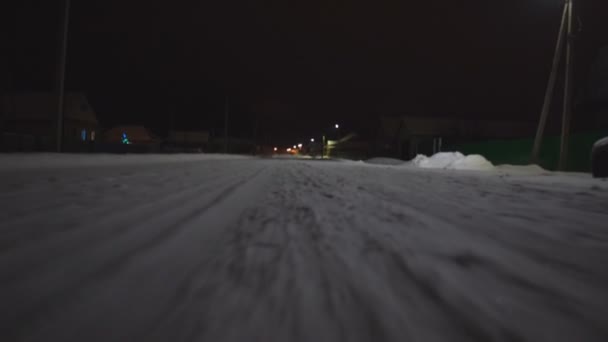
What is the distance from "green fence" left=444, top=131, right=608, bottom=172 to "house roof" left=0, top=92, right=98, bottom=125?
39960 millimetres

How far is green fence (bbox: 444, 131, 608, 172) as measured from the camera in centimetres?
1100

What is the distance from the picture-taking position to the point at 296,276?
4.46 ft

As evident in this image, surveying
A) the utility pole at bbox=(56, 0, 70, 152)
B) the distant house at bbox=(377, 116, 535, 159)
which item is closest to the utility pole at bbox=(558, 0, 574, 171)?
the utility pole at bbox=(56, 0, 70, 152)

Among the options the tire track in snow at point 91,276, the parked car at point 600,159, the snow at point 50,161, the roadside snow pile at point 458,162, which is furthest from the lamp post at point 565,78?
the snow at point 50,161

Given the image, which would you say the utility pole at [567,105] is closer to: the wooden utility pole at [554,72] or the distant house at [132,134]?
the wooden utility pole at [554,72]

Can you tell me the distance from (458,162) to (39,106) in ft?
137

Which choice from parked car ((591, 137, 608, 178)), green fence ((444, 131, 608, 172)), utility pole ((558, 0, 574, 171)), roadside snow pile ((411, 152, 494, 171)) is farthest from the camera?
roadside snow pile ((411, 152, 494, 171))

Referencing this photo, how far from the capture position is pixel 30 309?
1.05m

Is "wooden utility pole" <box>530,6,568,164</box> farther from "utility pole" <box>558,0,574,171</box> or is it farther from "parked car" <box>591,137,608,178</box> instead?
"parked car" <box>591,137,608,178</box>

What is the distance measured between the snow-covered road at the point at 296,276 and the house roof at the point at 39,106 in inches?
1492

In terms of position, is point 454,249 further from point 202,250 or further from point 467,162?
point 467,162

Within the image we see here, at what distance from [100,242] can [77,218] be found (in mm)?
744

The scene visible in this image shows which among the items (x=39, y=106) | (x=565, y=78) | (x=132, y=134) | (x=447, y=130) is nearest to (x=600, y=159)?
(x=565, y=78)

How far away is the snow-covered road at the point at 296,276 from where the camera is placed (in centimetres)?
98
